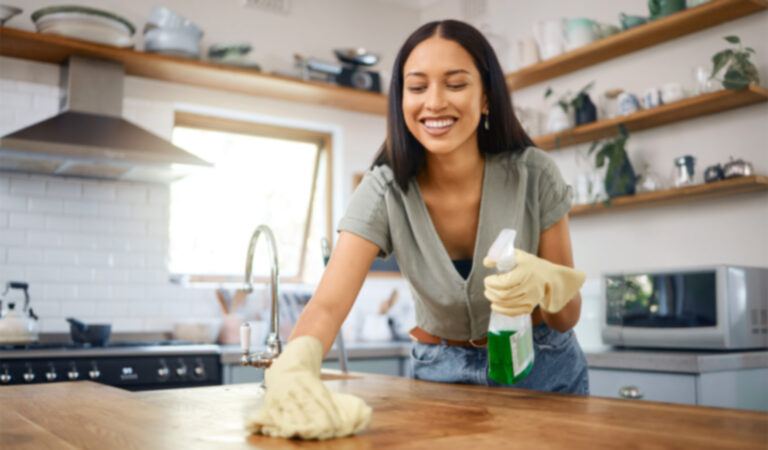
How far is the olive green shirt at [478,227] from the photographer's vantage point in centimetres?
147

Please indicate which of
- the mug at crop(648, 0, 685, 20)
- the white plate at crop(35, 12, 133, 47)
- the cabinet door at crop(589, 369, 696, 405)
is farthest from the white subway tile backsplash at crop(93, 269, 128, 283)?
the mug at crop(648, 0, 685, 20)

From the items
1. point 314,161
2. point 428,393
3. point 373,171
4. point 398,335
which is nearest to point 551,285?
point 428,393

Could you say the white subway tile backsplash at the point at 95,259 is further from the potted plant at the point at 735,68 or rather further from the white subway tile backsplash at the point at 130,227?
the potted plant at the point at 735,68

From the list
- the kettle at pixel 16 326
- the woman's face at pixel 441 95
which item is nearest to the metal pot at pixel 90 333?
the kettle at pixel 16 326

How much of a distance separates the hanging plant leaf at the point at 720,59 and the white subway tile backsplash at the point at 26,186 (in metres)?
3.09

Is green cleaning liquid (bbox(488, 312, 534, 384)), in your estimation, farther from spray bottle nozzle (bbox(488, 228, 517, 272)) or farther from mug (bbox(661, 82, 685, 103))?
mug (bbox(661, 82, 685, 103))

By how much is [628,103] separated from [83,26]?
253 cm

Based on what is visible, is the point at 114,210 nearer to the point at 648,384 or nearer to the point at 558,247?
the point at 648,384

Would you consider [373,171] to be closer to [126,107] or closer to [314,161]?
[126,107]

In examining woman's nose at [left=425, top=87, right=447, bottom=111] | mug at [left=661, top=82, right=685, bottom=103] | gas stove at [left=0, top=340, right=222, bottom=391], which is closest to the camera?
woman's nose at [left=425, top=87, right=447, bottom=111]

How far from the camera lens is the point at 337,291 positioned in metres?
1.31

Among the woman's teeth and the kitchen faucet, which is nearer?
the woman's teeth

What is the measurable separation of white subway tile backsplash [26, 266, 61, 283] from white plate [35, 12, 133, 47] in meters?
1.11

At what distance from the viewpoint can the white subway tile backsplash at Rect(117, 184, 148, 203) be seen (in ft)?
12.1
